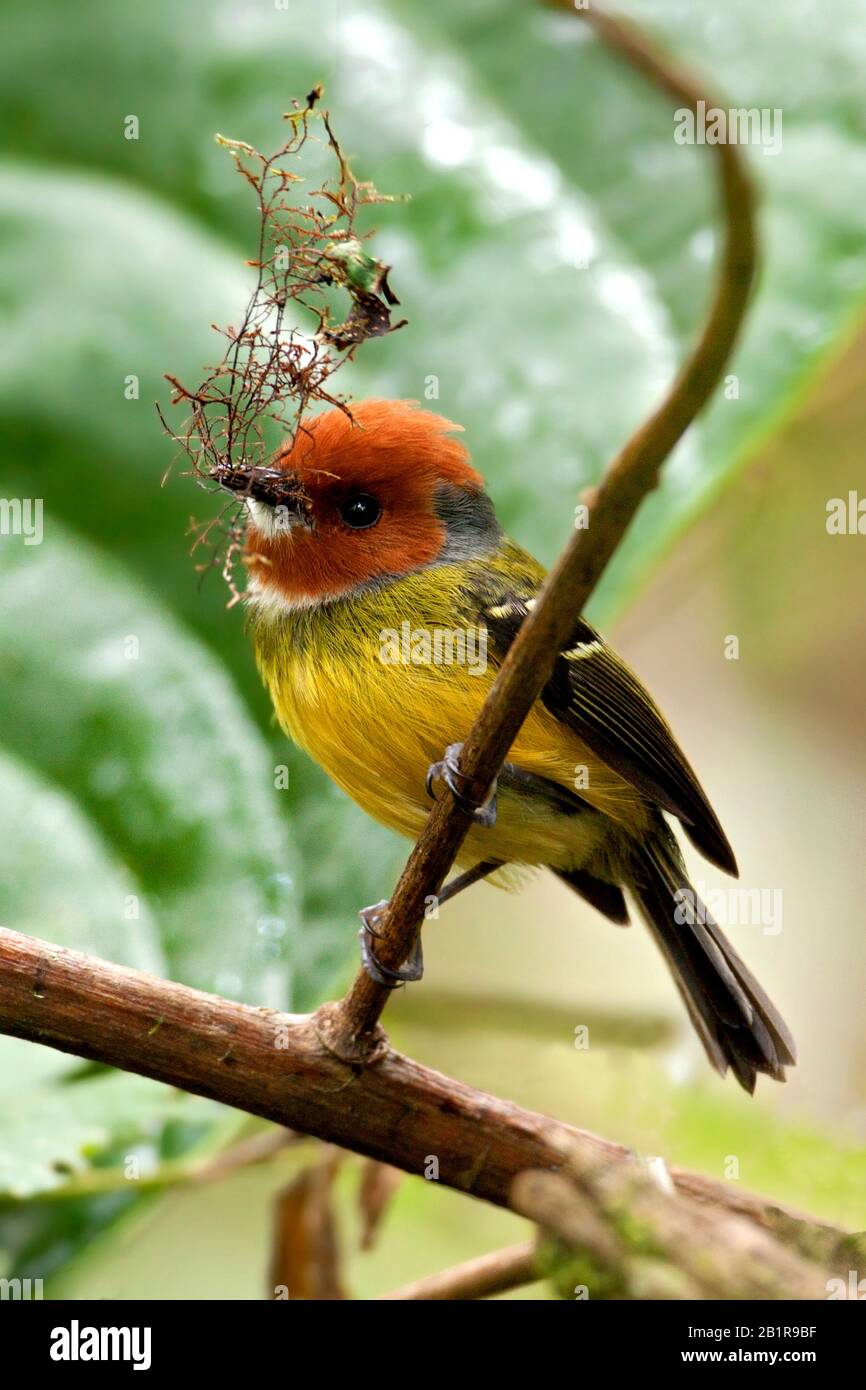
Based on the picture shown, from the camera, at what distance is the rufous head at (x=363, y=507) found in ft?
7.04

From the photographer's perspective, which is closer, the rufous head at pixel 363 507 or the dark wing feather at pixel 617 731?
the rufous head at pixel 363 507

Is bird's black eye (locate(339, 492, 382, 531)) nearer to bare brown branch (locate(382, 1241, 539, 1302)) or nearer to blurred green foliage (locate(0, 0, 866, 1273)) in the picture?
blurred green foliage (locate(0, 0, 866, 1273))

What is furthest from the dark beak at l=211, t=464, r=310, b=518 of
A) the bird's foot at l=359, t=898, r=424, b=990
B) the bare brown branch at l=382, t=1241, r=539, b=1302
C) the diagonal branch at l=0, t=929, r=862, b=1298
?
the bare brown branch at l=382, t=1241, r=539, b=1302

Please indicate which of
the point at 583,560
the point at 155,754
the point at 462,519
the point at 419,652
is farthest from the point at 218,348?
the point at 583,560

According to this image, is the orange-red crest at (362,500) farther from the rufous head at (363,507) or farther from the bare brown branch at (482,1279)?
the bare brown branch at (482,1279)

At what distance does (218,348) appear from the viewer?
7.60ft

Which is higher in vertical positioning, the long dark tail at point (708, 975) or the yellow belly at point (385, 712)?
the yellow belly at point (385, 712)

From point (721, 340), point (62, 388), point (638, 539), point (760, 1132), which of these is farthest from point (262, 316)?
point (760, 1132)

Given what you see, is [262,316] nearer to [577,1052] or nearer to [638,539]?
[638,539]

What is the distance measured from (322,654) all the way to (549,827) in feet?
1.61

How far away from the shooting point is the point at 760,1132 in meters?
2.54

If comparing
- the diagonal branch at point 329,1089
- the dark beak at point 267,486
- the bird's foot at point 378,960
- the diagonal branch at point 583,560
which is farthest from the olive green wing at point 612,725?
the diagonal branch at point 583,560

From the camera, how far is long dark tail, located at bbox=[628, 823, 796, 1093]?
260 cm

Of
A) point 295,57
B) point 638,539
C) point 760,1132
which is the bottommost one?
point 760,1132
